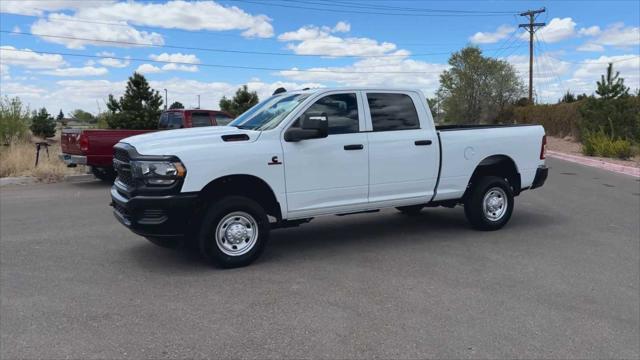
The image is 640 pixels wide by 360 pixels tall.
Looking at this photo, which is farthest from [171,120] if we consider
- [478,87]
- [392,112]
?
[478,87]

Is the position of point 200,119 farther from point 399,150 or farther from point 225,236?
point 225,236

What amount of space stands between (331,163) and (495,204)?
284 cm

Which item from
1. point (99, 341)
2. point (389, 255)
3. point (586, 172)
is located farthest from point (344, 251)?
point (586, 172)

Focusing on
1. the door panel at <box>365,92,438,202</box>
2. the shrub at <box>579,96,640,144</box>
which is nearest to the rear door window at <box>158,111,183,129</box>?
the door panel at <box>365,92,438,202</box>

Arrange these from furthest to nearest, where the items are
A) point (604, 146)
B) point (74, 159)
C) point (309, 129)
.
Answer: point (604, 146)
point (74, 159)
point (309, 129)

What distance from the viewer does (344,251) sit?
6590mm

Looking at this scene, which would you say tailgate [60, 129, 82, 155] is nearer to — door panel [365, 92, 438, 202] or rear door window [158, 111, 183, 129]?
rear door window [158, 111, 183, 129]

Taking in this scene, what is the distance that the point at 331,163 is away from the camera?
6227mm

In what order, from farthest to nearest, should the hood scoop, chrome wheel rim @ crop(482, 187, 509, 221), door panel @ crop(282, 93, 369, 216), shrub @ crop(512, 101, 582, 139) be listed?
shrub @ crop(512, 101, 582, 139) → chrome wheel rim @ crop(482, 187, 509, 221) → door panel @ crop(282, 93, 369, 216) → the hood scoop

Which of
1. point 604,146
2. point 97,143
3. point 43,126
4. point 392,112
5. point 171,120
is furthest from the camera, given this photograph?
point 43,126

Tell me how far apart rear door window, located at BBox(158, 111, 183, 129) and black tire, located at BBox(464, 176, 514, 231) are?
919 cm

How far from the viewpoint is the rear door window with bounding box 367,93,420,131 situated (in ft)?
21.9

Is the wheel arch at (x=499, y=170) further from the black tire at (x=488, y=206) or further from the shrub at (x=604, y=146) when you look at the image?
the shrub at (x=604, y=146)

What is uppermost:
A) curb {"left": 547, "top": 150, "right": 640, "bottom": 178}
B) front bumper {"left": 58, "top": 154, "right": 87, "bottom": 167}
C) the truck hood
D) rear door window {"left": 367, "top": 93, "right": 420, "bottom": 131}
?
rear door window {"left": 367, "top": 93, "right": 420, "bottom": 131}
